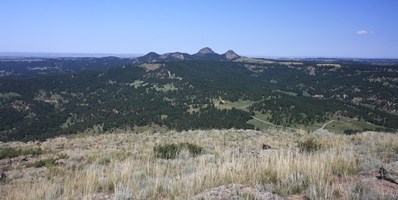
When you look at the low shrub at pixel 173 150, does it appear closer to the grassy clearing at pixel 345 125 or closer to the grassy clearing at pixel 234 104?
the grassy clearing at pixel 345 125

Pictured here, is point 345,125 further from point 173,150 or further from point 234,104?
point 173,150

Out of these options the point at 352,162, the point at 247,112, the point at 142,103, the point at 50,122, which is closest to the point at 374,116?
the point at 247,112

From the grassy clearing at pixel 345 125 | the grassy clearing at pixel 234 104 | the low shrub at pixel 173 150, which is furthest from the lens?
the grassy clearing at pixel 234 104

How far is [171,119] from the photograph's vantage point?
15125cm

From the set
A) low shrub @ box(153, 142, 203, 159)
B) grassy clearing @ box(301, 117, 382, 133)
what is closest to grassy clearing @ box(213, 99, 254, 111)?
grassy clearing @ box(301, 117, 382, 133)

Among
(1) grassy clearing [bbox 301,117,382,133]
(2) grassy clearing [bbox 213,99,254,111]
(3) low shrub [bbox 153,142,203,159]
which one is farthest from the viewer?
(2) grassy clearing [bbox 213,99,254,111]

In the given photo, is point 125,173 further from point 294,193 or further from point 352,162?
point 352,162

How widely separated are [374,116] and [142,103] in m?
120

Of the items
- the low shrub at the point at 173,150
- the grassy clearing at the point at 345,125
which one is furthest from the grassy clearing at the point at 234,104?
→ the low shrub at the point at 173,150

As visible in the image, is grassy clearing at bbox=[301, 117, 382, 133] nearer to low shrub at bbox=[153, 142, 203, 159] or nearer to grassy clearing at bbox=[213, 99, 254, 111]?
grassy clearing at bbox=[213, 99, 254, 111]

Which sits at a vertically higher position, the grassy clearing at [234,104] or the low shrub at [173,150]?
the low shrub at [173,150]

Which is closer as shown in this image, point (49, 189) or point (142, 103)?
point (49, 189)

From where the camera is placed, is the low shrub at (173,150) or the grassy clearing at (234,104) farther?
the grassy clearing at (234,104)

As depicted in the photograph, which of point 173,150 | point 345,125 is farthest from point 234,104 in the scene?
point 173,150
